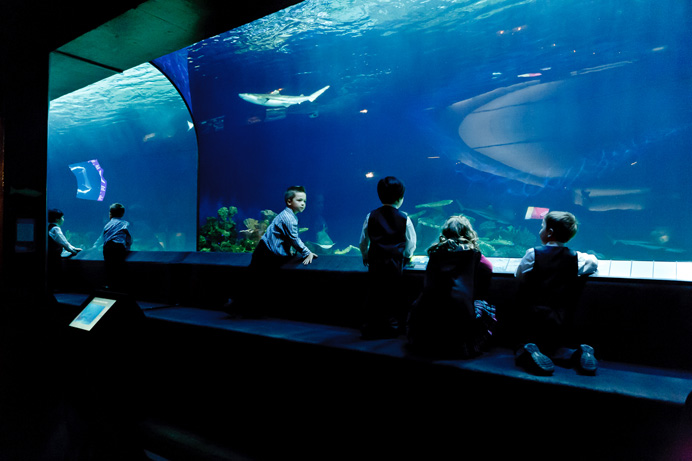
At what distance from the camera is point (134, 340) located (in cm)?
270

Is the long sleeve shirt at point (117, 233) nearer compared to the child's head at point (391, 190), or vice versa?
the child's head at point (391, 190)

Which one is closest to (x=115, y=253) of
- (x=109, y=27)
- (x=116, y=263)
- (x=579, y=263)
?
(x=116, y=263)

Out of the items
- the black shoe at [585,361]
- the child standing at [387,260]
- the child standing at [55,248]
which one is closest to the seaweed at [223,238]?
the child standing at [55,248]

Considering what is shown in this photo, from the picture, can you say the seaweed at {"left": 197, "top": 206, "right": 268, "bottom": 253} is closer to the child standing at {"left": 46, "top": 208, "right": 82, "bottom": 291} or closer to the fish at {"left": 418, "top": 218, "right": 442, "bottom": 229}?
the child standing at {"left": 46, "top": 208, "right": 82, "bottom": 291}

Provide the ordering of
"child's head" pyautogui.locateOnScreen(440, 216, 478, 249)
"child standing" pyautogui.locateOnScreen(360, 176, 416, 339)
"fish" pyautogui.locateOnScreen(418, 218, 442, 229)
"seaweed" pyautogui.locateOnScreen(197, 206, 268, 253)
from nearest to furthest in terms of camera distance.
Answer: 1. "child's head" pyautogui.locateOnScreen(440, 216, 478, 249)
2. "child standing" pyautogui.locateOnScreen(360, 176, 416, 339)
3. "seaweed" pyautogui.locateOnScreen(197, 206, 268, 253)
4. "fish" pyautogui.locateOnScreen(418, 218, 442, 229)

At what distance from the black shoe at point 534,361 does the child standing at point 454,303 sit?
394 millimetres

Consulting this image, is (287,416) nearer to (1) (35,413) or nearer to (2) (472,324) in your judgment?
(2) (472,324)

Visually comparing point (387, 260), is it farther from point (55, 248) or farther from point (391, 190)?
point (55, 248)

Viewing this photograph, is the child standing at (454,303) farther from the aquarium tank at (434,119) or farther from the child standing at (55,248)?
the aquarium tank at (434,119)

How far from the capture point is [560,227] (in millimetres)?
2791

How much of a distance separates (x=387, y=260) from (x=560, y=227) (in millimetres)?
1412

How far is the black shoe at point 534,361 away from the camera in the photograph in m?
2.33

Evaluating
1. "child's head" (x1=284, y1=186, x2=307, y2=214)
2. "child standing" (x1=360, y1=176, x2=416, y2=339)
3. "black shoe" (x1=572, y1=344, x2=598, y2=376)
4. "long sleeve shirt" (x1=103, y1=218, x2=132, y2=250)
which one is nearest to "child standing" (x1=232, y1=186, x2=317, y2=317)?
"child's head" (x1=284, y1=186, x2=307, y2=214)

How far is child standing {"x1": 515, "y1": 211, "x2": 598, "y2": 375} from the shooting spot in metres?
2.61
